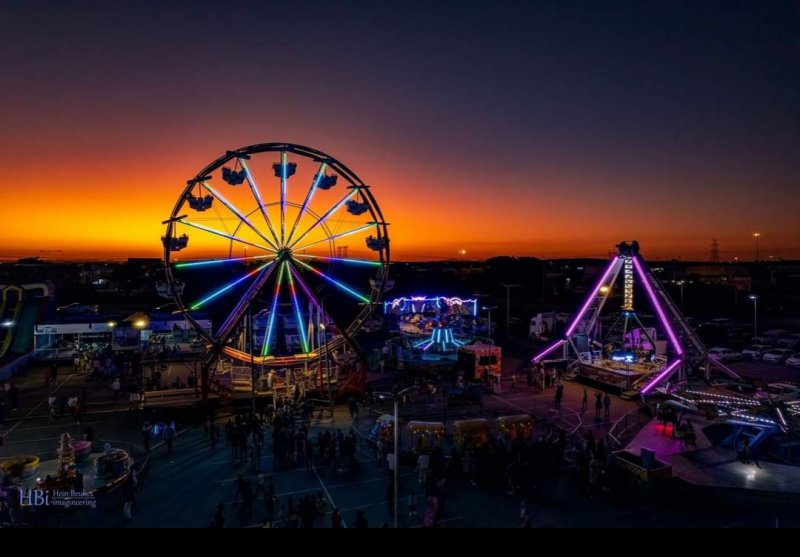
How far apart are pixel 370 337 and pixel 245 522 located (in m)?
33.8

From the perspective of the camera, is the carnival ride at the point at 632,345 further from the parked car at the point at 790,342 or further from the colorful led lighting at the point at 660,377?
the parked car at the point at 790,342

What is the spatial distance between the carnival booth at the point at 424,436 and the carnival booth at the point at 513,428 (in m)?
2.11

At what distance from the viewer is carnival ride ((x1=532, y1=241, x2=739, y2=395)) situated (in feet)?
86.9

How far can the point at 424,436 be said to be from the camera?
17750mm

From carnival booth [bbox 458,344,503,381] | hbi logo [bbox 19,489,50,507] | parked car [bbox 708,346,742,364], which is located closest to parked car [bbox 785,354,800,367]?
parked car [bbox 708,346,742,364]

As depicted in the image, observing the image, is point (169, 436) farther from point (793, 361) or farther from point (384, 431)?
point (793, 361)

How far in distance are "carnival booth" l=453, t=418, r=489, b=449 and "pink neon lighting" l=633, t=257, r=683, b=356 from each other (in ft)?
45.1

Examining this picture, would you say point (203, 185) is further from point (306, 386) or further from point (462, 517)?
point (462, 517)

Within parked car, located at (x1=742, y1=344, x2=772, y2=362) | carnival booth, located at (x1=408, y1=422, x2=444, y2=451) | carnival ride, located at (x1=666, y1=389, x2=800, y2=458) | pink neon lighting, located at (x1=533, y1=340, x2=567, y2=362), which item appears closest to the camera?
carnival ride, located at (x1=666, y1=389, x2=800, y2=458)

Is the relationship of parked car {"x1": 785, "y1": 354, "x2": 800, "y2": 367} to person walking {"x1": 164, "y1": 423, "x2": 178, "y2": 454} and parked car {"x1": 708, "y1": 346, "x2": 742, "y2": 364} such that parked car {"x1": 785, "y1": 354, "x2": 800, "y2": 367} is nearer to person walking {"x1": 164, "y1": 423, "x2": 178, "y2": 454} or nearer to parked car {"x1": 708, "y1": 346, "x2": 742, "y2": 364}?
parked car {"x1": 708, "y1": 346, "x2": 742, "y2": 364}

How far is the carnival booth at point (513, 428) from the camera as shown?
18250 millimetres

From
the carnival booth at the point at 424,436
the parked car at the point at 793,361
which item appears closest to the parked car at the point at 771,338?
the parked car at the point at 793,361

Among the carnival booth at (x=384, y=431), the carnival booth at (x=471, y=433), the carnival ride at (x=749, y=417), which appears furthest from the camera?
the carnival booth at (x=384, y=431)

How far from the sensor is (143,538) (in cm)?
178
